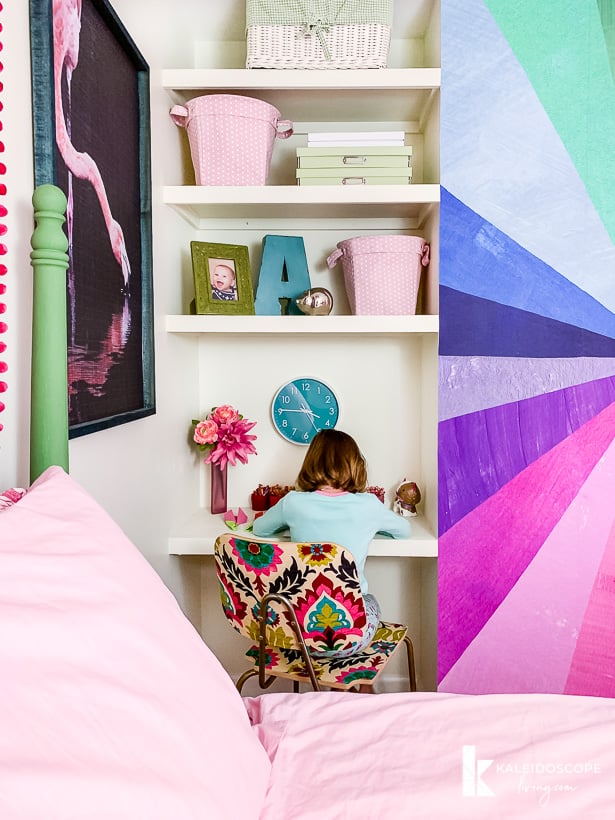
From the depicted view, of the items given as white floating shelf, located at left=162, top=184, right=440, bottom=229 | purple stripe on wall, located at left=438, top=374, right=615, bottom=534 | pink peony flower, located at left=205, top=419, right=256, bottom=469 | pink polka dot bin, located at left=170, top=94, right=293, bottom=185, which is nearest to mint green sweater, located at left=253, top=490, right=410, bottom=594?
purple stripe on wall, located at left=438, top=374, right=615, bottom=534

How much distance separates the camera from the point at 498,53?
7.04ft

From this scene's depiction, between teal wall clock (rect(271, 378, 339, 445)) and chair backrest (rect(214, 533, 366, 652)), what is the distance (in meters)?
0.88

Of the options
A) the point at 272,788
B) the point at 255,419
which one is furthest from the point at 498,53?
the point at 272,788

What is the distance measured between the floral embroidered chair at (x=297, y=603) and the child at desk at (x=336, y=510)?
0.08 meters

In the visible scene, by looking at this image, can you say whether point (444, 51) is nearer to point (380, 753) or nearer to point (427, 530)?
point (427, 530)

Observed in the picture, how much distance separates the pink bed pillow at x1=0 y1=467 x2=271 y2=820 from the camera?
0.51m

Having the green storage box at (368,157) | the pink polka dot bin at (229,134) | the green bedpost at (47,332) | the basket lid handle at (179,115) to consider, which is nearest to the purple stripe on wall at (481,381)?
the green storage box at (368,157)

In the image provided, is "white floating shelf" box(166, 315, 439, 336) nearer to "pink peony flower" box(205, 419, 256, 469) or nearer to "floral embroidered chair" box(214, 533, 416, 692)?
"pink peony flower" box(205, 419, 256, 469)

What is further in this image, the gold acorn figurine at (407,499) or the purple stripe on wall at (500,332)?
the gold acorn figurine at (407,499)

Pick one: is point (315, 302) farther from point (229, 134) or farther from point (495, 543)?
point (495, 543)

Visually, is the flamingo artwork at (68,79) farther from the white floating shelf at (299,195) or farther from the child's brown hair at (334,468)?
the child's brown hair at (334,468)

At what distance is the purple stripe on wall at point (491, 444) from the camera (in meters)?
2.18

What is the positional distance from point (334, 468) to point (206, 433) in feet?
1.77

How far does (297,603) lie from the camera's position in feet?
5.50
